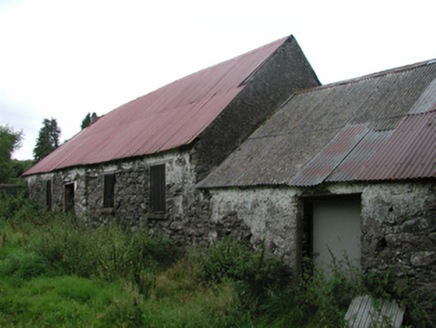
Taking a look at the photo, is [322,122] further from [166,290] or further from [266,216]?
[166,290]

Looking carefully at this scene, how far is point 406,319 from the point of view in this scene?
4.83m

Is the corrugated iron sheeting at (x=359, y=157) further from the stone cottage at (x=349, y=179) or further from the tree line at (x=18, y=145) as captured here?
the tree line at (x=18, y=145)

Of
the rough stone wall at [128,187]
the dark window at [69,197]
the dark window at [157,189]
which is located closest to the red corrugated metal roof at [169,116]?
the rough stone wall at [128,187]

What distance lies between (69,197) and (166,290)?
914 centimetres

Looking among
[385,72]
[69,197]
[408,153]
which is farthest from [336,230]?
[69,197]

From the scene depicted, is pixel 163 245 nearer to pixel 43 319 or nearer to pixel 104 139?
Result: pixel 43 319

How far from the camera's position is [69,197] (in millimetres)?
14422

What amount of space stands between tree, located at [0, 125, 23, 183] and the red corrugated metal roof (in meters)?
12.6

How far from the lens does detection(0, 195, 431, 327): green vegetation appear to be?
5.25m

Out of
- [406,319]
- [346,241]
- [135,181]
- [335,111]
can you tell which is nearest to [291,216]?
[346,241]

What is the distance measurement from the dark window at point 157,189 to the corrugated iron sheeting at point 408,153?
17.6ft

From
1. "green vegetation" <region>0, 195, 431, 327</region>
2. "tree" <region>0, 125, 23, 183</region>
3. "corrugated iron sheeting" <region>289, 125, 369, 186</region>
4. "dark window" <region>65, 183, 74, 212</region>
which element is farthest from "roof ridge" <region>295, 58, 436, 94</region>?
"tree" <region>0, 125, 23, 183</region>

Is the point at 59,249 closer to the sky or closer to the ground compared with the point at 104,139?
closer to the ground

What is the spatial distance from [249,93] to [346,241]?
508 cm
